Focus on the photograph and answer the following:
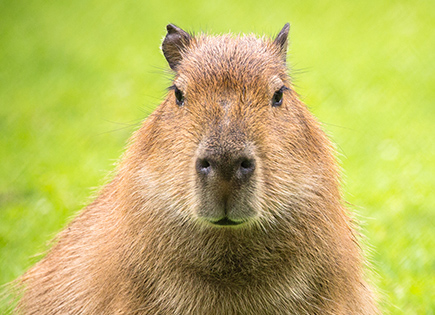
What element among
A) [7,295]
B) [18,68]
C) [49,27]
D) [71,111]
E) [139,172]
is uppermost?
[49,27]

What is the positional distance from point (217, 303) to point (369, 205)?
14.3ft

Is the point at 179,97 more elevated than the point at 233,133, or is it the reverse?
the point at 179,97

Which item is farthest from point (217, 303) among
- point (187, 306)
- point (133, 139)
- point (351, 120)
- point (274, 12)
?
point (274, 12)

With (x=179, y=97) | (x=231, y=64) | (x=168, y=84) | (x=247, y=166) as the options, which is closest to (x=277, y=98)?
(x=231, y=64)

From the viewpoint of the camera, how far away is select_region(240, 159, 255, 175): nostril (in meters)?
3.03

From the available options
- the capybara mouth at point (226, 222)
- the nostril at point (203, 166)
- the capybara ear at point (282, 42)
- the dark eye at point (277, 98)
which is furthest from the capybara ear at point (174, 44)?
the capybara mouth at point (226, 222)

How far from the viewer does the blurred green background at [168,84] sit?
21.6 feet

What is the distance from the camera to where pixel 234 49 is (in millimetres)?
3615

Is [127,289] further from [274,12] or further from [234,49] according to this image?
[274,12]

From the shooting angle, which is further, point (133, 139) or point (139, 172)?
point (133, 139)

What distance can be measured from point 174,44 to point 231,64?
1.98 ft

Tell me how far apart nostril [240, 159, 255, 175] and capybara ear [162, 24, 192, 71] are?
1097mm

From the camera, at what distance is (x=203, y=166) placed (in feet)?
10.0

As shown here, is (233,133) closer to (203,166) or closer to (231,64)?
(203,166)
